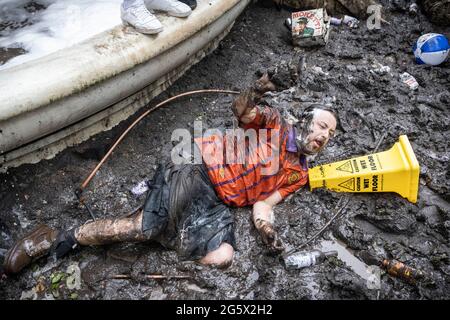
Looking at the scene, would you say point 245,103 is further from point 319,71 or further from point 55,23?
point 55,23

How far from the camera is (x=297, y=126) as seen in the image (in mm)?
2676

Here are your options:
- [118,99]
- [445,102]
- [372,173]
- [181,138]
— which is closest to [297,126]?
[372,173]

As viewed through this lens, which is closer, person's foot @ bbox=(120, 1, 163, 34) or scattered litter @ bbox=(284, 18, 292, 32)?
person's foot @ bbox=(120, 1, 163, 34)

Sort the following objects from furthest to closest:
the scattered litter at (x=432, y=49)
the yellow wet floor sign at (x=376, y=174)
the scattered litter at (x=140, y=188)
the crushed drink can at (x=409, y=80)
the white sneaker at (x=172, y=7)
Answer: the scattered litter at (x=432, y=49) < the crushed drink can at (x=409, y=80) < the white sneaker at (x=172, y=7) < the scattered litter at (x=140, y=188) < the yellow wet floor sign at (x=376, y=174)

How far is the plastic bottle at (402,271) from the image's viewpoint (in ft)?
8.04

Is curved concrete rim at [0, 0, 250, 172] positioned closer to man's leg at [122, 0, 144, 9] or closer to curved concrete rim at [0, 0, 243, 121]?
curved concrete rim at [0, 0, 243, 121]

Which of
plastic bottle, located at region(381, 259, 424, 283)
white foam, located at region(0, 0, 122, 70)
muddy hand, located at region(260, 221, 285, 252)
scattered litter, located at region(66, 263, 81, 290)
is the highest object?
white foam, located at region(0, 0, 122, 70)

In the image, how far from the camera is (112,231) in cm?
243

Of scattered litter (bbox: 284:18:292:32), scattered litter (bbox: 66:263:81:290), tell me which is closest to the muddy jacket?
scattered litter (bbox: 66:263:81:290)

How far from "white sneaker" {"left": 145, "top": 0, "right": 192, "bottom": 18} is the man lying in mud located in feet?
3.74

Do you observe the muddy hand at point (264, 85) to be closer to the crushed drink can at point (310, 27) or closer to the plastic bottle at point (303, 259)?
the plastic bottle at point (303, 259)

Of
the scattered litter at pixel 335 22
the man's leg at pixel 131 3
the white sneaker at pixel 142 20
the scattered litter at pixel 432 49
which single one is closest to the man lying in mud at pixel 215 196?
the white sneaker at pixel 142 20

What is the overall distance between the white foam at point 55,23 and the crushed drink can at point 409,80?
116 inches

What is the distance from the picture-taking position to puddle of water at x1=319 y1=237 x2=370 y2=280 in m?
2.57
